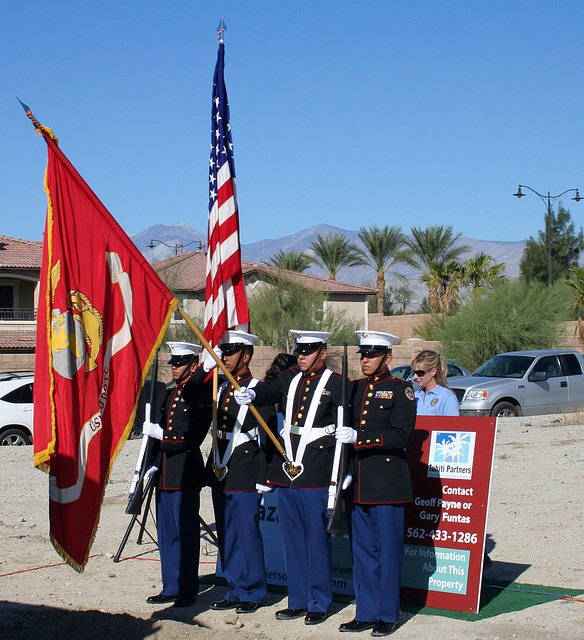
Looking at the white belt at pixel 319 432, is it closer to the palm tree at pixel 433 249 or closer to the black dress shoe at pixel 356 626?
the black dress shoe at pixel 356 626

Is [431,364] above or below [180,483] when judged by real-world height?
above

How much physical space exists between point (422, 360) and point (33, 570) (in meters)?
3.97

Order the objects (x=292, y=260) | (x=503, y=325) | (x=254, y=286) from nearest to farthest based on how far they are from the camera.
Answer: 1. (x=503, y=325)
2. (x=254, y=286)
3. (x=292, y=260)

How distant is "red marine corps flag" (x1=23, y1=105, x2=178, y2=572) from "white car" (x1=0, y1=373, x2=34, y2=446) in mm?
10994

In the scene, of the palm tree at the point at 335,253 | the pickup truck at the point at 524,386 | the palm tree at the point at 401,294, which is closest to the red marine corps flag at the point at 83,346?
the pickup truck at the point at 524,386

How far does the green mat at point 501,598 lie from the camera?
230 inches

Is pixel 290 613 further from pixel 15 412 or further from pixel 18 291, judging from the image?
pixel 18 291

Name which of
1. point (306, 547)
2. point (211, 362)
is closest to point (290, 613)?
point (306, 547)

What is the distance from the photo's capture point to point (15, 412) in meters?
15.9

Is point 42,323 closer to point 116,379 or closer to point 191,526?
point 116,379

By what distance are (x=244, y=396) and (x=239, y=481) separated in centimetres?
77

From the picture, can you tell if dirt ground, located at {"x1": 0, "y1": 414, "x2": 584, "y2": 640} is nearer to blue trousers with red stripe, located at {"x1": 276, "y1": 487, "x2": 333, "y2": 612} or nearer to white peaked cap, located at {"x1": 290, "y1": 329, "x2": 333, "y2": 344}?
blue trousers with red stripe, located at {"x1": 276, "y1": 487, "x2": 333, "y2": 612}

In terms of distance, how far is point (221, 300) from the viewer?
680cm

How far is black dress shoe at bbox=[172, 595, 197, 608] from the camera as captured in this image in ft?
20.3
